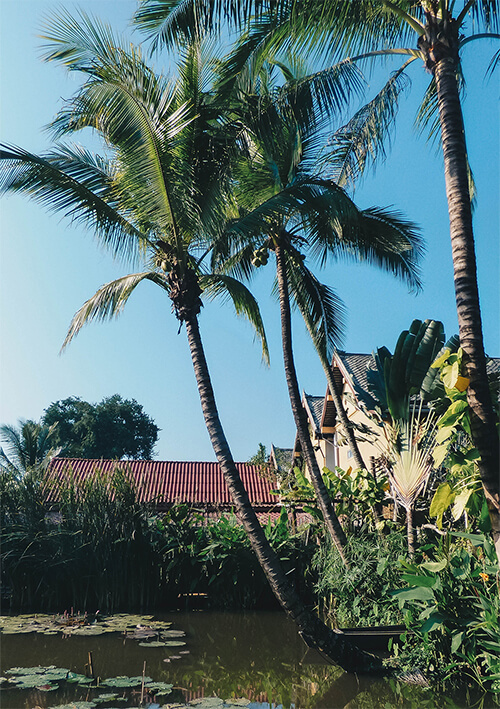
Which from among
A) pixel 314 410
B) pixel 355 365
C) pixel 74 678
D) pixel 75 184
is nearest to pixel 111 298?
pixel 75 184

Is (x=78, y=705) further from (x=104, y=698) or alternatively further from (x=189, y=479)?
(x=189, y=479)

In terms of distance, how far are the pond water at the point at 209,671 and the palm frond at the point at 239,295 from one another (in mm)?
5491

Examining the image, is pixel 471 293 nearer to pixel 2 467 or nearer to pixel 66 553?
pixel 66 553

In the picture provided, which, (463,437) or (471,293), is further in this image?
(463,437)

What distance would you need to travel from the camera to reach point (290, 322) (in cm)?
1059

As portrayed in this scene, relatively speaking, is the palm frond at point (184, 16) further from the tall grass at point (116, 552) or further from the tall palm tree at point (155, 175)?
the tall grass at point (116, 552)

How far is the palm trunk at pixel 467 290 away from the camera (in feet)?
14.7

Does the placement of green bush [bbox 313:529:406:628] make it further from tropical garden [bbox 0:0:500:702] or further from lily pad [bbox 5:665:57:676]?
lily pad [bbox 5:665:57:676]

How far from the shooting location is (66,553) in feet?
32.9

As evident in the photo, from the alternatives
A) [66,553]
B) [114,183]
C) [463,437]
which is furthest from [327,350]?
[66,553]

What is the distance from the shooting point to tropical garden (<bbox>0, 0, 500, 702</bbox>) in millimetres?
5266

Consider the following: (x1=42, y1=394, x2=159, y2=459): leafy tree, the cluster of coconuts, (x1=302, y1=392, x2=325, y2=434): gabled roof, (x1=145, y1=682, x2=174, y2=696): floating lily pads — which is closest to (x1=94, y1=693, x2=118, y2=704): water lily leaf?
(x1=145, y1=682, x2=174, y2=696): floating lily pads

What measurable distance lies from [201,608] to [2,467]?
4861 millimetres

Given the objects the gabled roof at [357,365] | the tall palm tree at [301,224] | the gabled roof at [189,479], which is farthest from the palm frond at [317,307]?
the gabled roof at [189,479]
